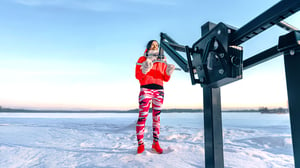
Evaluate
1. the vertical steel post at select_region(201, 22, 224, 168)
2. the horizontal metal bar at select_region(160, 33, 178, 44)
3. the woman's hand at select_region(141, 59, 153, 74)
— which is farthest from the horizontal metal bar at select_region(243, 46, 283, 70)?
the woman's hand at select_region(141, 59, 153, 74)

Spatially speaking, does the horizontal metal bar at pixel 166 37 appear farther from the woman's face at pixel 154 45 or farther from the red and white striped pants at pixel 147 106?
the red and white striped pants at pixel 147 106

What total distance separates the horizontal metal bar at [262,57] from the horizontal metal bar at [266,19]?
9cm

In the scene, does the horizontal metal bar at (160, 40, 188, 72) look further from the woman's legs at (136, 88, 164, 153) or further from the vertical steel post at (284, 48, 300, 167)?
the woman's legs at (136, 88, 164, 153)

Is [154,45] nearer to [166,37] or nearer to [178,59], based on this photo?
[166,37]

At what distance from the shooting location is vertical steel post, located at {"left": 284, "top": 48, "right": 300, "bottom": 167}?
55 cm

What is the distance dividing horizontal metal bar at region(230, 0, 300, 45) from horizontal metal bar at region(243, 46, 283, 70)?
9 centimetres

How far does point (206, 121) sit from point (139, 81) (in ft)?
3.57

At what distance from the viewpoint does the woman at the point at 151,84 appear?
1.88 meters

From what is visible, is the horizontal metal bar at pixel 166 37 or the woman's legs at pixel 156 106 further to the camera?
the woman's legs at pixel 156 106

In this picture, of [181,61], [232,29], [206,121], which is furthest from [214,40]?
[206,121]

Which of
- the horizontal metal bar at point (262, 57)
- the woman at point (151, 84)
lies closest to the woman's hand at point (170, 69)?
the woman at point (151, 84)

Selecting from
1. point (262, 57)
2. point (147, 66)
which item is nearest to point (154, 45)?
point (147, 66)

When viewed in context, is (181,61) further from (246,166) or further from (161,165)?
(246,166)

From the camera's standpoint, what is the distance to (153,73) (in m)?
1.92
